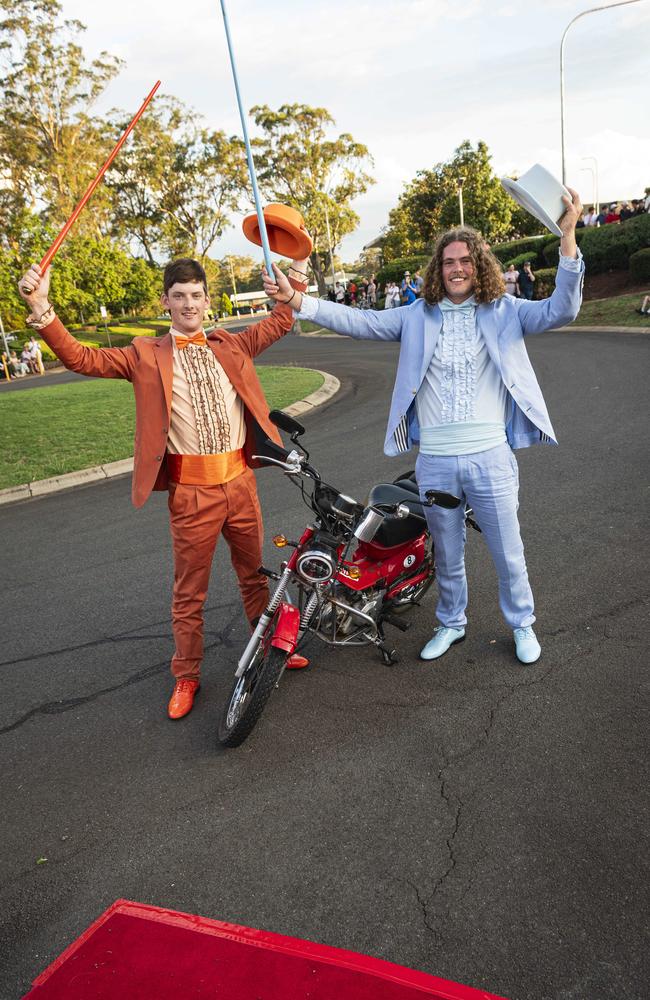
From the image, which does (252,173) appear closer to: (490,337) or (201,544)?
(490,337)

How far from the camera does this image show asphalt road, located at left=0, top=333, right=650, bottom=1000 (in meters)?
2.32

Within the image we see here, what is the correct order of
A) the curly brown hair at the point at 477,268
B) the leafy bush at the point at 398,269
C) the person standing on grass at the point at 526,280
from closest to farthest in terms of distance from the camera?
1. the curly brown hair at the point at 477,268
2. the person standing on grass at the point at 526,280
3. the leafy bush at the point at 398,269

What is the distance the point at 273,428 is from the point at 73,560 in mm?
3209

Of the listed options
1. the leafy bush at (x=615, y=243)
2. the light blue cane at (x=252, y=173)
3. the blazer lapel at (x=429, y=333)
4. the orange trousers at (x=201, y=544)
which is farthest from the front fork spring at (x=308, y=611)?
the leafy bush at (x=615, y=243)

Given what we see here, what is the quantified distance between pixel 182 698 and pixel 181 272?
212 cm

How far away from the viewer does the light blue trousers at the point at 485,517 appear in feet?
11.7

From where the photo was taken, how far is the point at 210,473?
3498 mm

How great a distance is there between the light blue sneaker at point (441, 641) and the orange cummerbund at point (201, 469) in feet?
4.74

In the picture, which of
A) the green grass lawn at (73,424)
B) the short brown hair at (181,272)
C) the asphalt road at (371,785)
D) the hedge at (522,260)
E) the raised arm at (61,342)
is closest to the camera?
the asphalt road at (371,785)

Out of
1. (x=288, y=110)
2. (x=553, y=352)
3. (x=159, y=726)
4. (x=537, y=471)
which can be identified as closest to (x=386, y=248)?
(x=288, y=110)

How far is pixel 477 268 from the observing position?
3.41m

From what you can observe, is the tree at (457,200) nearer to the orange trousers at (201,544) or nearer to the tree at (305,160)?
the tree at (305,160)

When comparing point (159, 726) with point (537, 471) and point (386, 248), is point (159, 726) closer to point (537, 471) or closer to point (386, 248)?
point (537, 471)

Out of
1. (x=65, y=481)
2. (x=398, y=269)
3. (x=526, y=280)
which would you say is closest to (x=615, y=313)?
(x=526, y=280)
